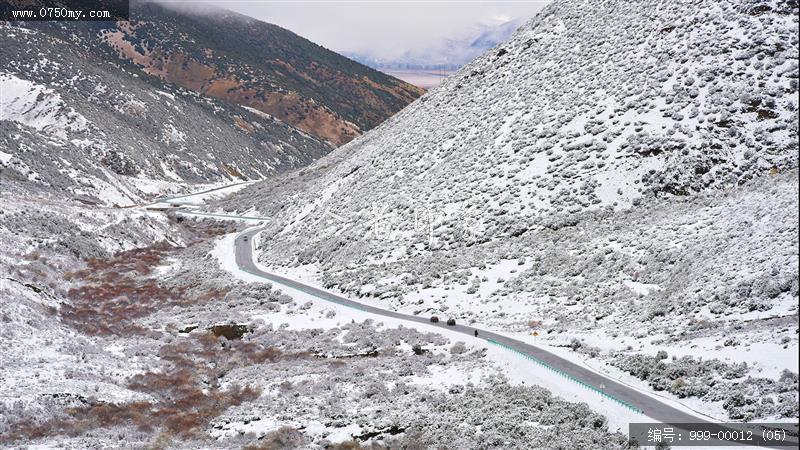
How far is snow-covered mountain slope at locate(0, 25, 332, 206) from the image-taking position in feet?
288

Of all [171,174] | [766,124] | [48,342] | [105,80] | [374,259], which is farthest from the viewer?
[105,80]

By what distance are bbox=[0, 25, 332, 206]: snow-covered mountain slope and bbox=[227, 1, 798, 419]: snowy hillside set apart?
4355cm

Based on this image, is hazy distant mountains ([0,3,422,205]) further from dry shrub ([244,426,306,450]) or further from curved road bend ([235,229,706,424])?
dry shrub ([244,426,306,450])

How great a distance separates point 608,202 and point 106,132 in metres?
106

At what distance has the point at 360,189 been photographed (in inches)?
2338

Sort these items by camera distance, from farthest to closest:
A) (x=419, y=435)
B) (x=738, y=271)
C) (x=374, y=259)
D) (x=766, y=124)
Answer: (x=374, y=259) → (x=766, y=124) → (x=738, y=271) → (x=419, y=435)

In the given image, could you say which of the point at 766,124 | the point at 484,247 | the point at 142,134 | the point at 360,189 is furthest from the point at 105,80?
the point at 766,124

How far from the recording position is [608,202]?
132ft

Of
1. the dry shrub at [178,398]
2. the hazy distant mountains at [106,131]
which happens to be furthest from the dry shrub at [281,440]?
the hazy distant mountains at [106,131]

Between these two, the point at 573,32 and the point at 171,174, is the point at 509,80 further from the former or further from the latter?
the point at 171,174

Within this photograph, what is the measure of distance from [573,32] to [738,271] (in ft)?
140

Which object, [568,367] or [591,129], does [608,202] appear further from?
[568,367]

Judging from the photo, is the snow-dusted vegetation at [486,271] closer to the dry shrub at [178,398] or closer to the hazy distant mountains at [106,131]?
the dry shrub at [178,398]

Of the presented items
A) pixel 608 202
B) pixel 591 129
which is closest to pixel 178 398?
pixel 608 202
